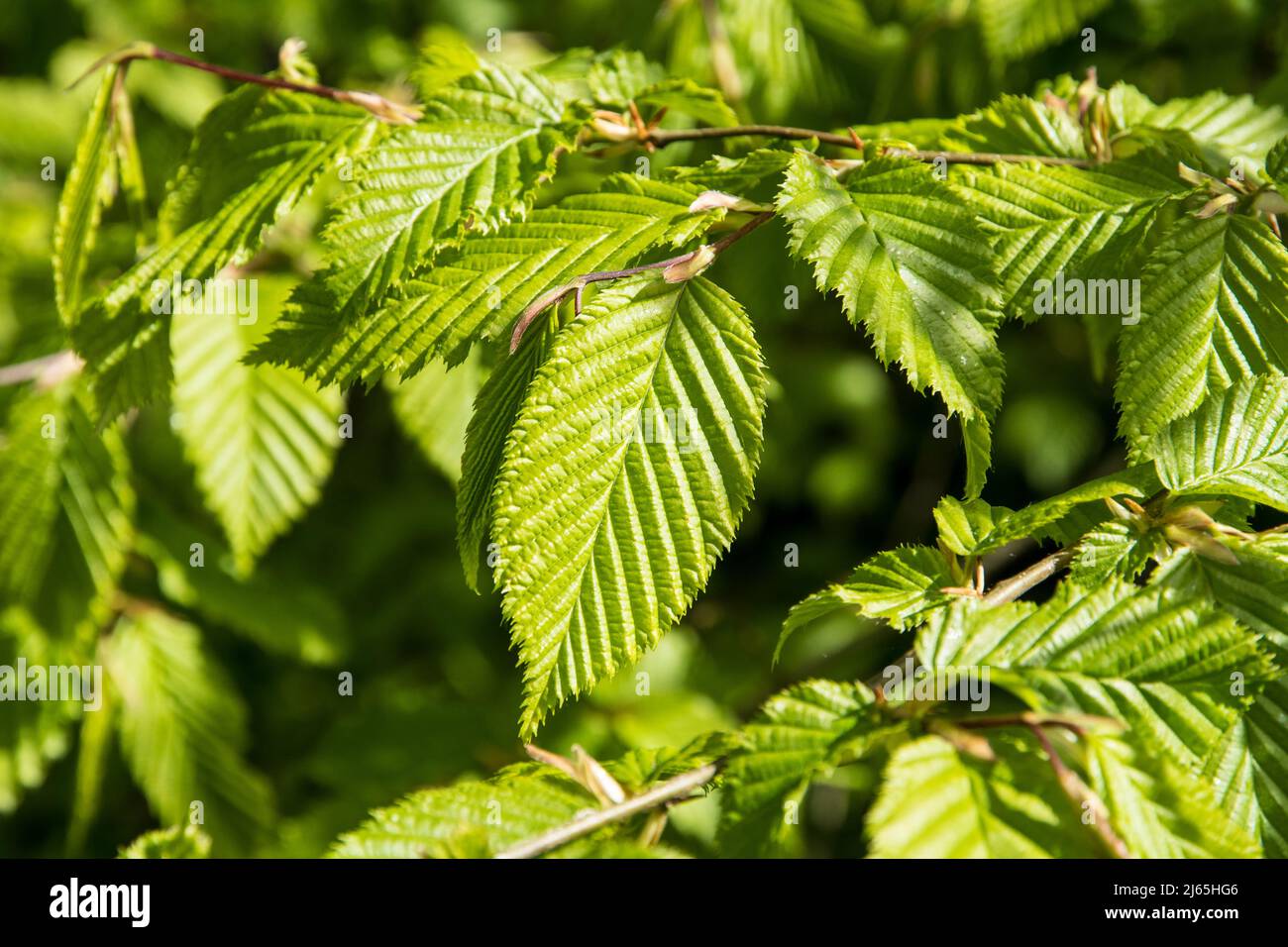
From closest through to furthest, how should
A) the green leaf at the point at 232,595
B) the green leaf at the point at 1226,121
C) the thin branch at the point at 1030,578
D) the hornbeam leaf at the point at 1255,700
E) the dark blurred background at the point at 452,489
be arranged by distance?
1. the hornbeam leaf at the point at 1255,700
2. the thin branch at the point at 1030,578
3. the green leaf at the point at 1226,121
4. the dark blurred background at the point at 452,489
5. the green leaf at the point at 232,595

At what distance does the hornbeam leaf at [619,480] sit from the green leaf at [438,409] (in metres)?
0.96

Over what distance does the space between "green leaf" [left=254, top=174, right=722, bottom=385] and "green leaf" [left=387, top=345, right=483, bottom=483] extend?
2.78 feet

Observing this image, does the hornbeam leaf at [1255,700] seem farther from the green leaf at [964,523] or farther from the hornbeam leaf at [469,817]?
the hornbeam leaf at [469,817]

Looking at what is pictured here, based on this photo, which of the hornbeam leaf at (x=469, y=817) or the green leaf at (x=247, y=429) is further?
the green leaf at (x=247, y=429)

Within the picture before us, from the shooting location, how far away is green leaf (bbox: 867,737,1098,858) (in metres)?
0.66

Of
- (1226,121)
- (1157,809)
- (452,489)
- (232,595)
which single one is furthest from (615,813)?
(452,489)

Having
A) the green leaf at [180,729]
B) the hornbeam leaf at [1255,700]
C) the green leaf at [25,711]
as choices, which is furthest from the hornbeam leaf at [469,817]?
the green leaf at [180,729]

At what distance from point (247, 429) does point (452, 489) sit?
0.80 meters

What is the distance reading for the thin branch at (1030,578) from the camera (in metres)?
0.87

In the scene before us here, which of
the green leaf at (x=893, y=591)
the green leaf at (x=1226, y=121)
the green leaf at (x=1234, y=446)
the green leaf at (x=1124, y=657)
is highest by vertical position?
the green leaf at (x=1226, y=121)

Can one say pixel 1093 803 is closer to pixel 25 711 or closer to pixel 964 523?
pixel 964 523

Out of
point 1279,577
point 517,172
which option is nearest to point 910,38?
point 517,172

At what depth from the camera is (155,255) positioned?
3.45 ft

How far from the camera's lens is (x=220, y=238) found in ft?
3.33
